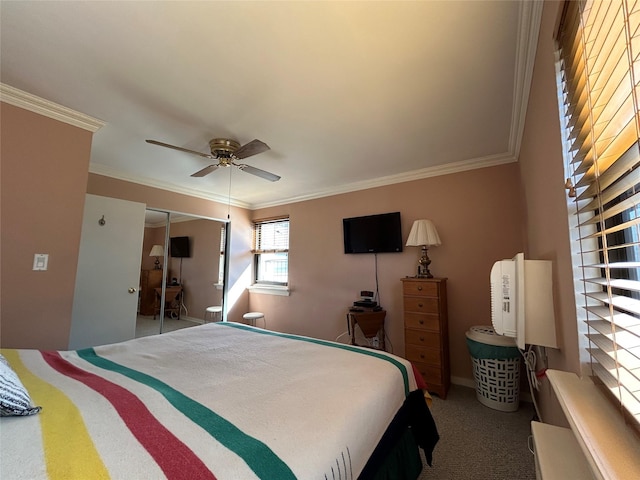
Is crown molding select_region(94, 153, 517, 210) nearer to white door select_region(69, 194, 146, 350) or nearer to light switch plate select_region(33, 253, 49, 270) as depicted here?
white door select_region(69, 194, 146, 350)

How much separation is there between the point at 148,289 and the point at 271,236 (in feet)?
6.55

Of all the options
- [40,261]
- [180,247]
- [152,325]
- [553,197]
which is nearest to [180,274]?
[180,247]

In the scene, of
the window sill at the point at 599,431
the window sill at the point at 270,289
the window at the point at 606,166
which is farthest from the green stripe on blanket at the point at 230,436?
the window sill at the point at 270,289

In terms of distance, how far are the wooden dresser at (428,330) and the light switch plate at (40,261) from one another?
3.05 metres

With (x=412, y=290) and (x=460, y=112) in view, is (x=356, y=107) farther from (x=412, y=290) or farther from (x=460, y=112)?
(x=412, y=290)

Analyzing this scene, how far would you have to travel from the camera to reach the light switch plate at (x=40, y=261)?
185 cm

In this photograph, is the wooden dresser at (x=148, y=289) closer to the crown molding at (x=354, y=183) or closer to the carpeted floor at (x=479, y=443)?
the crown molding at (x=354, y=183)

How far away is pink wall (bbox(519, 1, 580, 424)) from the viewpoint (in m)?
1.00

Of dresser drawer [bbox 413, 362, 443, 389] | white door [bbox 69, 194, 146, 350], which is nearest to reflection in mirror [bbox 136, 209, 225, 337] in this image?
white door [bbox 69, 194, 146, 350]

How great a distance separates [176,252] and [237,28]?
10.3 ft

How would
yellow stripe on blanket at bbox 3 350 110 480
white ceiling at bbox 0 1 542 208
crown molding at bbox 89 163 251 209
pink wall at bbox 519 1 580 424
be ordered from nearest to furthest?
1. yellow stripe on blanket at bbox 3 350 110 480
2. pink wall at bbox 519 1 580 424
3. white ceiling at bbox 0 1 542 208
4. crown molding at bbox 89 163 251 209

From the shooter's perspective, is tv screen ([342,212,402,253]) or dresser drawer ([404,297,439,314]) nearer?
dresser drawer ([404,297,439,314])

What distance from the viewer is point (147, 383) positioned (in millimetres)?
1182

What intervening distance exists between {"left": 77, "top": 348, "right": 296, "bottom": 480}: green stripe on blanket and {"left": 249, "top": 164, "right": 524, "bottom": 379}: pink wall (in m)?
2.61
